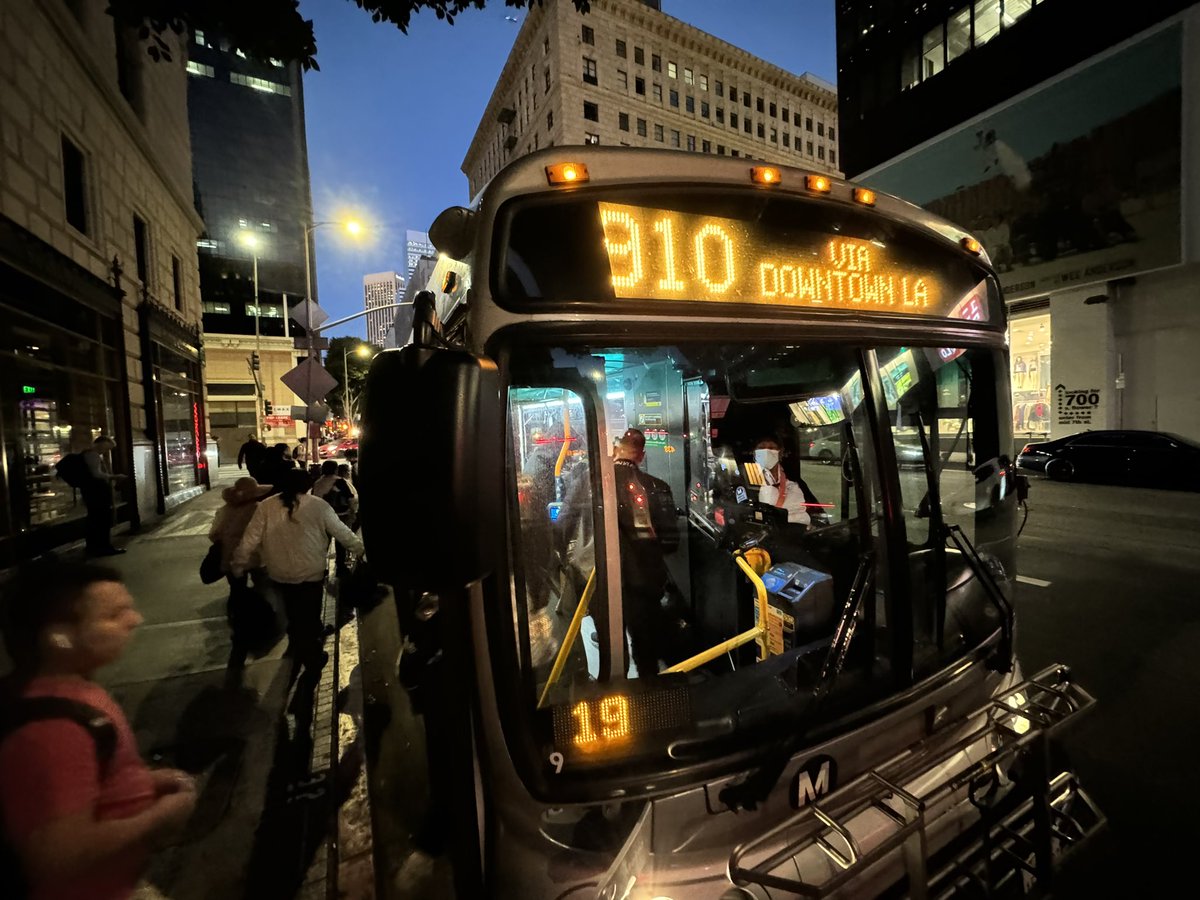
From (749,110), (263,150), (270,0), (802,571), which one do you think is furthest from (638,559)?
(263,150)

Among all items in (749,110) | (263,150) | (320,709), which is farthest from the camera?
(263,150)

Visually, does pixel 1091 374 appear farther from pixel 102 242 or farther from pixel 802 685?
pixel 102 242

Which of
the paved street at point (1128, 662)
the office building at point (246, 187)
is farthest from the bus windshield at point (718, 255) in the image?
the office building at point (246, 187)

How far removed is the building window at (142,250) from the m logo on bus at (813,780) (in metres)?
17.3

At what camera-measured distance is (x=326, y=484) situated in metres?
7.41

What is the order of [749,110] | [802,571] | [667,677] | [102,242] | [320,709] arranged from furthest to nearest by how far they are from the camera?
[749,110]
[102,242]
[320,709]
[802,571]
[667,677]

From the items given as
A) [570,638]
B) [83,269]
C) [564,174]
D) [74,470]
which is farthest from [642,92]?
[570,638]

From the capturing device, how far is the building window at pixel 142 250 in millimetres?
13555

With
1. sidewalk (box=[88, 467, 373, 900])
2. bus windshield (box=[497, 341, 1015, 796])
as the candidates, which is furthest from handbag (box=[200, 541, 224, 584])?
bus windshield (box=[497, 341, 1015, 796])

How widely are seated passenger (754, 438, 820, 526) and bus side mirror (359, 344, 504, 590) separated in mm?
2765

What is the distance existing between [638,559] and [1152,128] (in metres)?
23.6

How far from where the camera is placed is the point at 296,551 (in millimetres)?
4414

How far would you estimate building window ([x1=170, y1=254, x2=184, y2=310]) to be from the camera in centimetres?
1612

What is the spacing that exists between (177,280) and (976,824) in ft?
70.0
